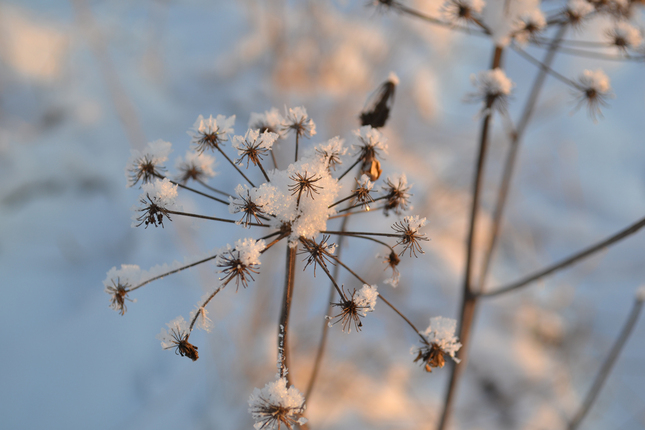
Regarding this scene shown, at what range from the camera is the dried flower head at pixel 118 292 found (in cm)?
52

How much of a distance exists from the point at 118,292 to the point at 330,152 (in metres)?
0.35

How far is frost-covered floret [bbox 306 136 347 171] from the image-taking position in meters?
0.50

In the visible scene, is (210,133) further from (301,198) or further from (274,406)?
(274,406)

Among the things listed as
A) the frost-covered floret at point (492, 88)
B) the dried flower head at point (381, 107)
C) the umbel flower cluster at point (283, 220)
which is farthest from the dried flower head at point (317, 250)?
the frost-covered floret at point (492, 88)

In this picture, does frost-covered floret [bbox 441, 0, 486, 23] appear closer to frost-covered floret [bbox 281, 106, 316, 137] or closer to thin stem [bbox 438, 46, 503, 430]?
thin stem [bbox 438, 46, 503, 430]

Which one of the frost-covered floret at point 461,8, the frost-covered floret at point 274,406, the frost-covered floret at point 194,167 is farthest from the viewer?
the frost-covered floret at point 461,8

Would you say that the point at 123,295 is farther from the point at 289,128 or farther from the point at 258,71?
the point at 258,71

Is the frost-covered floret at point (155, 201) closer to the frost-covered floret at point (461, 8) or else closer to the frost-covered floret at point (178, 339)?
the frost-covered floret at point (178, 339)

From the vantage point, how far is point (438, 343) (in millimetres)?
514

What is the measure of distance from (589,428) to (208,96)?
130 inches

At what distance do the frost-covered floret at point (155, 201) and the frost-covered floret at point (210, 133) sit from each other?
3.5 inches

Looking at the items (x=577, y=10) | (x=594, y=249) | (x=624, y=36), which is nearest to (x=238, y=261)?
(x=594, y=249)

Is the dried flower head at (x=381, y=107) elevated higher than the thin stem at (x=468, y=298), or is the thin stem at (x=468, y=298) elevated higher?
the dried flower head at (x=381, y=107)

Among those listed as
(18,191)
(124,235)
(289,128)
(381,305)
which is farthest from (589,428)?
(18,191)
